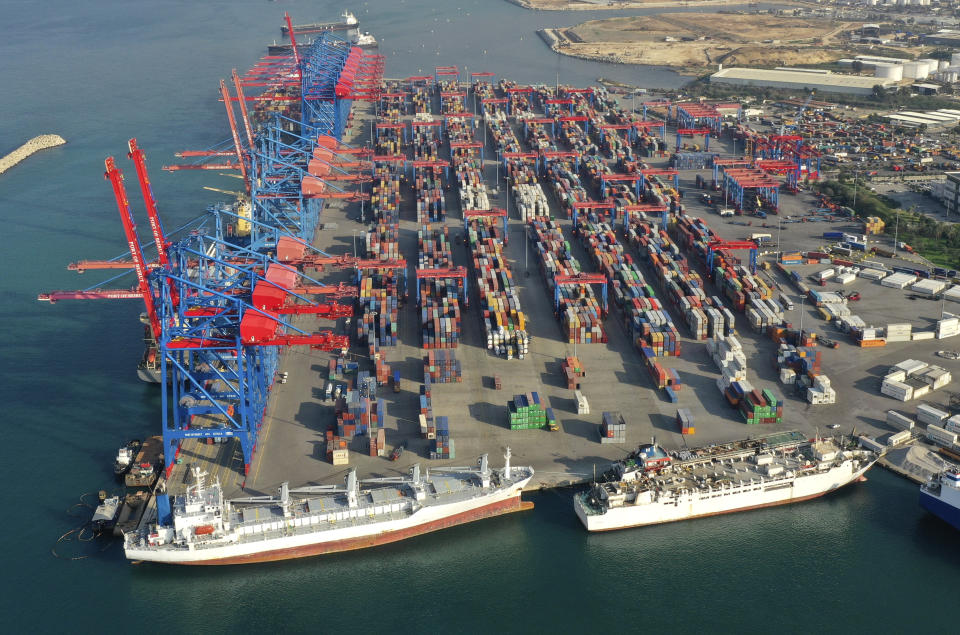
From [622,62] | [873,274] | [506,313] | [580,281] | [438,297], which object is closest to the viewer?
[506,313]

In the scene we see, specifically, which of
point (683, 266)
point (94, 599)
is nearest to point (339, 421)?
point (94, 599)

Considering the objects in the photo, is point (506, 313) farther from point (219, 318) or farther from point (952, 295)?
point (952, 295)

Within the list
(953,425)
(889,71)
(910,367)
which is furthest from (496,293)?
(889,71)

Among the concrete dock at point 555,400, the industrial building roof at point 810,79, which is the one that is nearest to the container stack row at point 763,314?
the concrete dock at point 555,400

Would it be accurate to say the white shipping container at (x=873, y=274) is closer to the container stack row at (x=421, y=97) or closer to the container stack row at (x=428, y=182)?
the container stack row at (x=428, y=182)

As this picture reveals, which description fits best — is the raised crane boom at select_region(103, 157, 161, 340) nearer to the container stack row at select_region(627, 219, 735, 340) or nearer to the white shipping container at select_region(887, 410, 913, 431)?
the container stack row at select_region(627, 219, 735, 340)

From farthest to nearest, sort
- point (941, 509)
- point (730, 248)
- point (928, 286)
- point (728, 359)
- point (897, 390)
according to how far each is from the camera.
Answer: point (730, 248), point (928, 286), point (728, 359), point (897, 390), point (941, 509)

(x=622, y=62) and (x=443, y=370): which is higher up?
(x=622, y=62)
